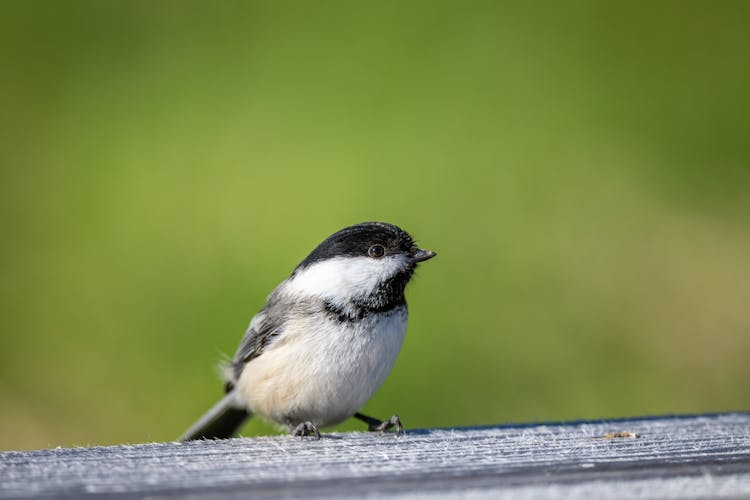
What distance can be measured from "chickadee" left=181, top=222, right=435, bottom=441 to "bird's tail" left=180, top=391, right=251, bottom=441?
0.76 feet

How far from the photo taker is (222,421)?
3191 mm

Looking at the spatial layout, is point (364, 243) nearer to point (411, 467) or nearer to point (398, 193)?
point (411, 467)

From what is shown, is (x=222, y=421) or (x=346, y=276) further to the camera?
(x=222, y=421)

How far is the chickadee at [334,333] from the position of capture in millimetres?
2641

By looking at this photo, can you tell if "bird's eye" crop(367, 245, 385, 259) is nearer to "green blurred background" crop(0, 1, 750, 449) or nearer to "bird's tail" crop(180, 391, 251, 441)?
"bird's tail" crop(180, 391, 251, 441)

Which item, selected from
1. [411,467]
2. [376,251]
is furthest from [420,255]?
[411,467]

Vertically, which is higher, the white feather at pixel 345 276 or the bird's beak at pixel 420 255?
the bird's beak at pixel 420 255

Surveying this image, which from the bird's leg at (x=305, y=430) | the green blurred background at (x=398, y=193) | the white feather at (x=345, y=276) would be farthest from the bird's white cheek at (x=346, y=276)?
the green blurred background at (x=398, y=193)

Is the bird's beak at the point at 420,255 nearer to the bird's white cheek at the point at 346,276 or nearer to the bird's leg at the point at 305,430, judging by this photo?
the bird's white cheek at the point at 346,276

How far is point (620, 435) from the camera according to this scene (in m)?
2.29

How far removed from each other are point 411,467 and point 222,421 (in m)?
1.51

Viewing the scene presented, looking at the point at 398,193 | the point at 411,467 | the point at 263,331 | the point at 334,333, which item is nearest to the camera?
the point at 411,467

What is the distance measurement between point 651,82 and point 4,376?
3.75 m

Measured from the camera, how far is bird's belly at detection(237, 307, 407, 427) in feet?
8.64
